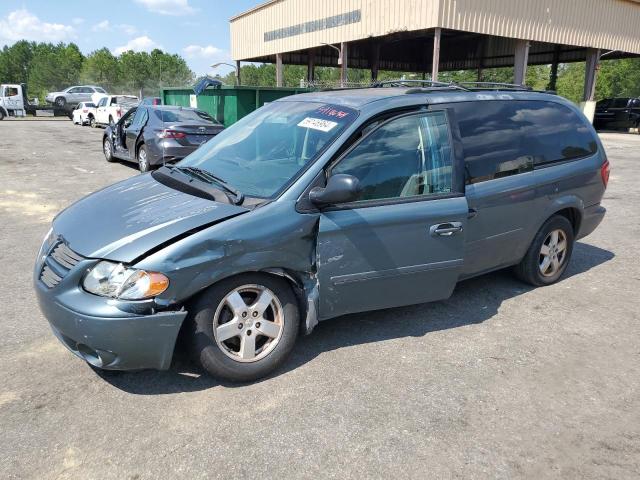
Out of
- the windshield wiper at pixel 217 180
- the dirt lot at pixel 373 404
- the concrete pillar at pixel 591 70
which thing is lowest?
the dirt lot at pixel 373 404

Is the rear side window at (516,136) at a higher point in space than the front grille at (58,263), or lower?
higher

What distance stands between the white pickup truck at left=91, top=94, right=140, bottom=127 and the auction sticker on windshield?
23134 millimetres

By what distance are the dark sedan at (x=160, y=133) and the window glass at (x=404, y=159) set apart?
6.81 metres

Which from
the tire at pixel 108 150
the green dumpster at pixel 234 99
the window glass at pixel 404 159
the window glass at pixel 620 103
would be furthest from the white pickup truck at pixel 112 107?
the window glass at pixel 620 103

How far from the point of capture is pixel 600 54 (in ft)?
94.8

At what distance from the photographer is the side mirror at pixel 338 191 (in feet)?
10.1

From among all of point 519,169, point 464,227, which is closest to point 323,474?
point 464,227

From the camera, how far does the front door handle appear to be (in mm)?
3564

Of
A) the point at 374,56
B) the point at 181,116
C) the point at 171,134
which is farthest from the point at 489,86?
the point at 374,56

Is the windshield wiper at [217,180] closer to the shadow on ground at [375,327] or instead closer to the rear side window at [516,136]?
the shadow on ground at [375,327]

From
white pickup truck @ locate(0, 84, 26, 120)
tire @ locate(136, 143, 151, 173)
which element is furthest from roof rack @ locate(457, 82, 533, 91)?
white pickup truck @ locate(0, 84, 26, 120)

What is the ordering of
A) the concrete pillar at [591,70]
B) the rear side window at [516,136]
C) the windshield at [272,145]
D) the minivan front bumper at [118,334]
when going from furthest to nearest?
the concrete pillar at [591,70] < the rear side window at [516,136] < the windshield at [272,145] < the minivan front bumper at [118,334]

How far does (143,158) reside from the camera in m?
10.9

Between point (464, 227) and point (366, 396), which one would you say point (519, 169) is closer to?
point (464, 227)
